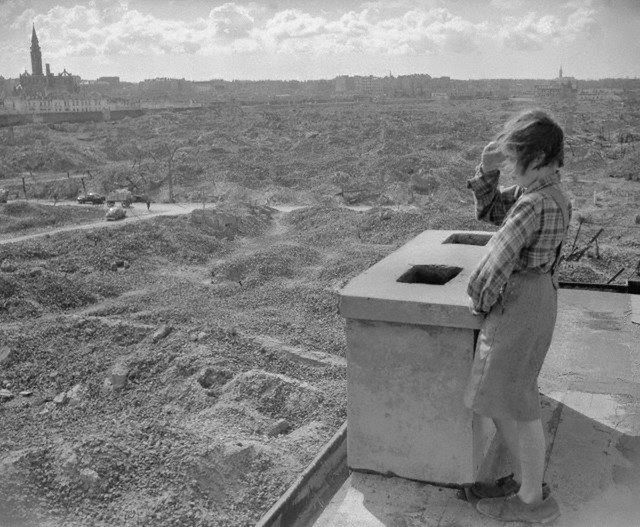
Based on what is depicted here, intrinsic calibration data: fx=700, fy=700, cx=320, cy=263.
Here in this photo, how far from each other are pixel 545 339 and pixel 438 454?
751mm

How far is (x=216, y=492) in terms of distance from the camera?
17.1 feet

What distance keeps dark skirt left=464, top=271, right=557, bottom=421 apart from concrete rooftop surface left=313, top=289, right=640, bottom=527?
1.69ft

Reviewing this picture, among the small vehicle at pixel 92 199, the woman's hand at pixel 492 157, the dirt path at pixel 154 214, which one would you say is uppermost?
the woman's hand at pixel 492 157

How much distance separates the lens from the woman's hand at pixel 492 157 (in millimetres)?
2916

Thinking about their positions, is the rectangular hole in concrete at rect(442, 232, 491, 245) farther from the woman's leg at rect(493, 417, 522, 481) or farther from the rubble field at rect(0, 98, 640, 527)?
the rubble field at rect(0, 98, 640, 527)

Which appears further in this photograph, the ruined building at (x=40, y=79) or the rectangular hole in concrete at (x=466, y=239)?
the ruined building at (x=40, y=79)

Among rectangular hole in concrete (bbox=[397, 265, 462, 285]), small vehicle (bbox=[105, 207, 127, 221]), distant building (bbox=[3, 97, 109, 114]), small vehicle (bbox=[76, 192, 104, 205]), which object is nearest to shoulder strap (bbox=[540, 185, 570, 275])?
rectangular hole in concrete (bbox=[397, 265, 462, 285])

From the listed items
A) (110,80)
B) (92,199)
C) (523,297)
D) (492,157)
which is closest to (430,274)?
(492,157)

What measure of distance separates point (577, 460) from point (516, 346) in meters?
1.06

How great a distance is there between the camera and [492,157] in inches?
117

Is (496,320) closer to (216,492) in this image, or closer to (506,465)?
(506,465)

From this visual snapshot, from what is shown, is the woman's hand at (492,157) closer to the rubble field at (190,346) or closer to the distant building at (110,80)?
the rubble field at (190,346)

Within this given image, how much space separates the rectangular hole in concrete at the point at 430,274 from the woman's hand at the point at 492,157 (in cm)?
64

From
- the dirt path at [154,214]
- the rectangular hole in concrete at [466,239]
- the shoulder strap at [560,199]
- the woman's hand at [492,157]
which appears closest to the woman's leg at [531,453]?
the shoulder strap at [560,199]
